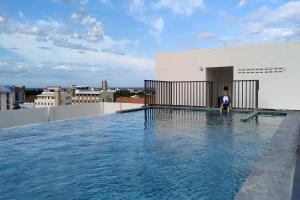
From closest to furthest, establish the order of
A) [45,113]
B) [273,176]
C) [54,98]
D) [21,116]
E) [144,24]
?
1. [273,176]
2. [21,116]
3. [45,113]
4. [144,24]
5. [54,98]

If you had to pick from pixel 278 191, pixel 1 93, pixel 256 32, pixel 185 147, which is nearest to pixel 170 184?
pixel 278 191

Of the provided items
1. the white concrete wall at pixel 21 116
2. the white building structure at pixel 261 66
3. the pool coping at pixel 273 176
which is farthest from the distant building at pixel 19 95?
the pool coping at pixel 273 176

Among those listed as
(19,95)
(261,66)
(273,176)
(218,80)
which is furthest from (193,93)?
(19,95)

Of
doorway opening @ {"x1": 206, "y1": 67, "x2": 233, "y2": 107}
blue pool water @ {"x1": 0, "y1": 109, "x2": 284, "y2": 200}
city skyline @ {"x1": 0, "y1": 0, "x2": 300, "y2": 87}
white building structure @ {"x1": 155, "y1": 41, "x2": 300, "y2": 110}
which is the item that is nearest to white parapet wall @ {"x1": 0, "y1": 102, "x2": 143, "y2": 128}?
blue pool water @ {"x1": 0, "y1": 109, "x2": 284, "y2": 200}

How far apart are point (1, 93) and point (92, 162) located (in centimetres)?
6183

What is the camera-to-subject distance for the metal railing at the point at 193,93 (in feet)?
44.3

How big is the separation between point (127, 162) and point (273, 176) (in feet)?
6.56

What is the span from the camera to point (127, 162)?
169 inches

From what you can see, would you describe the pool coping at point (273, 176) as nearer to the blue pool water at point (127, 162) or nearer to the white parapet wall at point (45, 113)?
the blue pool water at point (127, 162)

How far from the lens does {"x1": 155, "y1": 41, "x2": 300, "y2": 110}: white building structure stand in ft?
39.3

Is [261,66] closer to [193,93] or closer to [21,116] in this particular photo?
[193,93]

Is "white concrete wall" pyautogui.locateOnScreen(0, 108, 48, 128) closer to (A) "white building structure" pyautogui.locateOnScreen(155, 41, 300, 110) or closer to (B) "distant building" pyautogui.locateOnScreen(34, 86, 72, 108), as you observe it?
(A) "white building structure" pyautogui.locateOnScreen(155, 41, 300, 110)

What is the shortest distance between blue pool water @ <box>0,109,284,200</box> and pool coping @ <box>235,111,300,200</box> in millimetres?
224

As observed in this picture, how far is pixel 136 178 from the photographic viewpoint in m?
3.58
